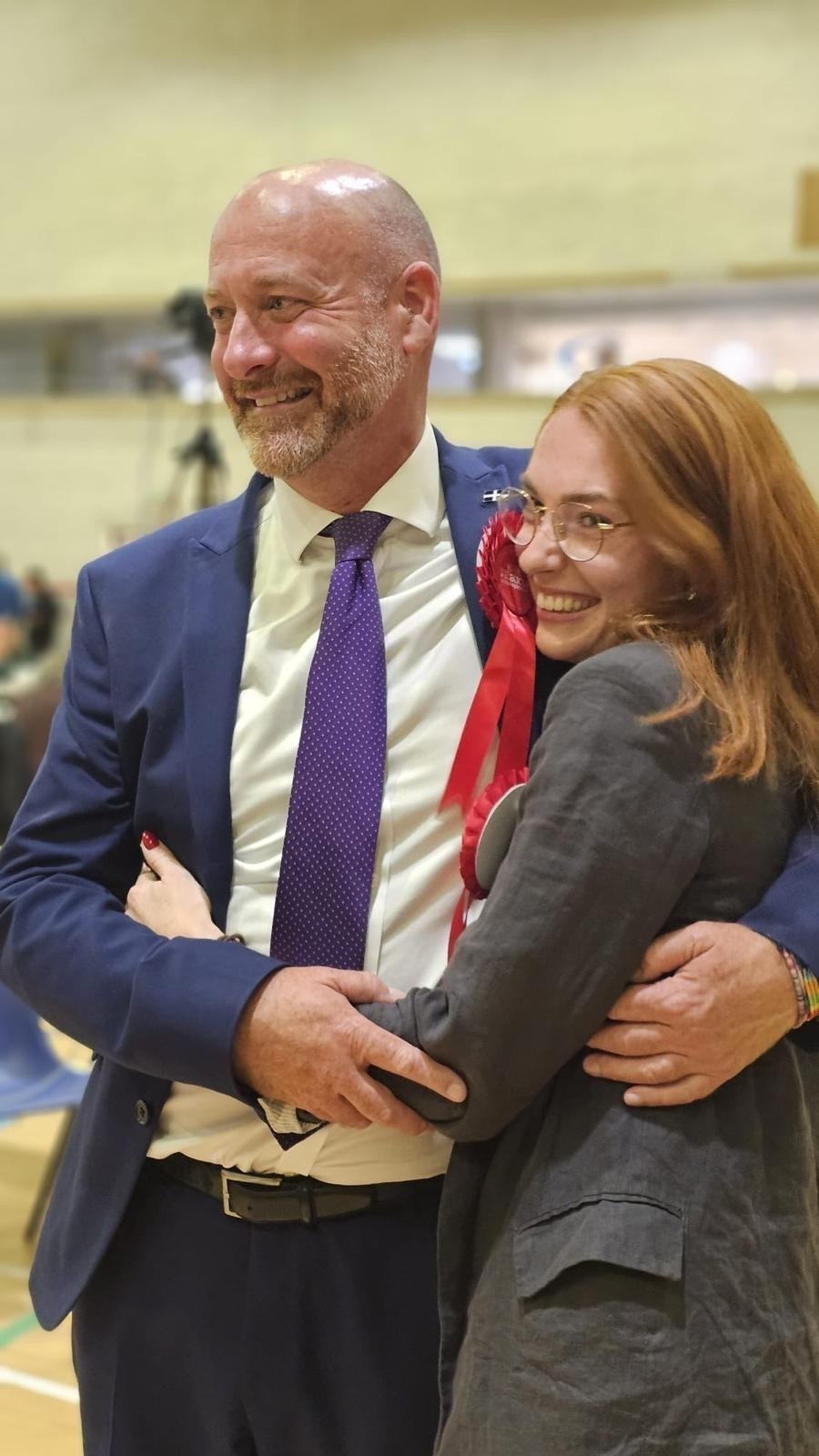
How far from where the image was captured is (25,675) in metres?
10.7

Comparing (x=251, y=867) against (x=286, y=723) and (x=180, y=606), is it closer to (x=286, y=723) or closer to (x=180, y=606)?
(x=286, y=723)

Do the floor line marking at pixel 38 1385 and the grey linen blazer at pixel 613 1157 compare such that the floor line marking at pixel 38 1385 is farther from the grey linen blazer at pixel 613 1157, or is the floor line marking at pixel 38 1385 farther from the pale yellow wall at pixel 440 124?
the pale yellow wall at pixel 440 124

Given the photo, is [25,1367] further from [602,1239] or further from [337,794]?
[602,1239]

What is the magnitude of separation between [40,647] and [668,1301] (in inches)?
425

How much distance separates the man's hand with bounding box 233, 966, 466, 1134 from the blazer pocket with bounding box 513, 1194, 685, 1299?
0.50 ft

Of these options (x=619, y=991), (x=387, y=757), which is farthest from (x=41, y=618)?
(x=619, y=991)

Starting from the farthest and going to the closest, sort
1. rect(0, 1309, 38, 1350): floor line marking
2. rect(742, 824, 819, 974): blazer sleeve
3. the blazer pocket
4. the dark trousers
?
1. rect(0, 1309, 38, 1350): floor line marking
2. the dark trousers
3. rect(742, 824, 819, 974): blazer sleeve
4. the blazer pocket

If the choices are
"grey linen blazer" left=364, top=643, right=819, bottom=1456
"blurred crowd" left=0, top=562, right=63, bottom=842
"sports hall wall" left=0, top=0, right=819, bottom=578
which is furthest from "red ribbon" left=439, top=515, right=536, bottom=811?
"sports hall wall" left=0, top=0, right=819, bottom=578

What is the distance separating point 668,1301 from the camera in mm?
1360

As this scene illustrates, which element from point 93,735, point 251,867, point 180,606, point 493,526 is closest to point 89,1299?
point 251,867

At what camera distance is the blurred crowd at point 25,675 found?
918 cm

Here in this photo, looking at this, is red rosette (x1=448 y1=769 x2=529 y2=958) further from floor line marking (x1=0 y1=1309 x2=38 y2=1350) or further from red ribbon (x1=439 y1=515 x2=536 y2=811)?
floor line marking (x1=0 y1=1309 x2=38 y2=1350)

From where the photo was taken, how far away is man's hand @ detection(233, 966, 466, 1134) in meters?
1.45

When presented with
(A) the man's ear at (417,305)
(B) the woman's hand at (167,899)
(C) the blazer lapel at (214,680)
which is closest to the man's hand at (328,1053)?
(B) the woman's hand at (167,899)
